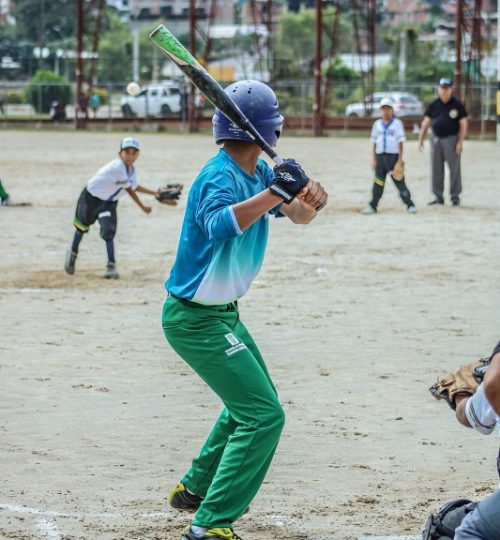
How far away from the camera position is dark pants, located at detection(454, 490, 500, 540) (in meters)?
4.33

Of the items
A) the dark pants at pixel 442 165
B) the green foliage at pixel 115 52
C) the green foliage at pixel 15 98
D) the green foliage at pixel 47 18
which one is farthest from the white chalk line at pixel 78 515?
the green foliage at pixel 47 18

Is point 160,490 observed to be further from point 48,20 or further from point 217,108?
point 48,20

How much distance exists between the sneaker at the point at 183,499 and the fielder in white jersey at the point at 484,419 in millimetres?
1624

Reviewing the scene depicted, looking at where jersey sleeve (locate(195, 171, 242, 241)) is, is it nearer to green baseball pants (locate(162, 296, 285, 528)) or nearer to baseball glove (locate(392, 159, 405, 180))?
green baseball pants (locate(162, 296, 285, 528))

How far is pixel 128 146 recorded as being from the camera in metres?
13.1

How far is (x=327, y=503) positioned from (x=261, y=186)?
1.71 meters

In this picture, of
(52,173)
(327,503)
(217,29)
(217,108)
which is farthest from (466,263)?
(217,29)

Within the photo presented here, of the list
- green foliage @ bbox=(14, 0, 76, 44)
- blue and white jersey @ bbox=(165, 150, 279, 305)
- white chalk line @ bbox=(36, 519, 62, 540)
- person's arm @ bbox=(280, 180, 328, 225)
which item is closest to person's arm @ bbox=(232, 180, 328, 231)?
person's arm @ bbox=(280, 180, 328, 225)

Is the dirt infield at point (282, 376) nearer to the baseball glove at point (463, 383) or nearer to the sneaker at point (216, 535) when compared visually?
the sneaker at point (216, 535)

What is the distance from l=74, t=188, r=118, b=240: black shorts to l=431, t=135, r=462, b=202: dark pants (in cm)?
897

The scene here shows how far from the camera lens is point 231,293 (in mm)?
5238

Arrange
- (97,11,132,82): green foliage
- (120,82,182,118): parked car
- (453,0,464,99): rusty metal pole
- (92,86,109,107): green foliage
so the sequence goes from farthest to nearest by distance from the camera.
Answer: (97,11,132,82): green foliage
(92,86,109,107): green foliage
(120,82,182,118): parked car
(453,0,464,99): rusty metal pole

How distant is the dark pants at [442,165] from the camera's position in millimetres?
21109

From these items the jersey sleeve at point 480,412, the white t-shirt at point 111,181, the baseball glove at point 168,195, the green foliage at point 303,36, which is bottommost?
the jersey sleeve at point 480,412
